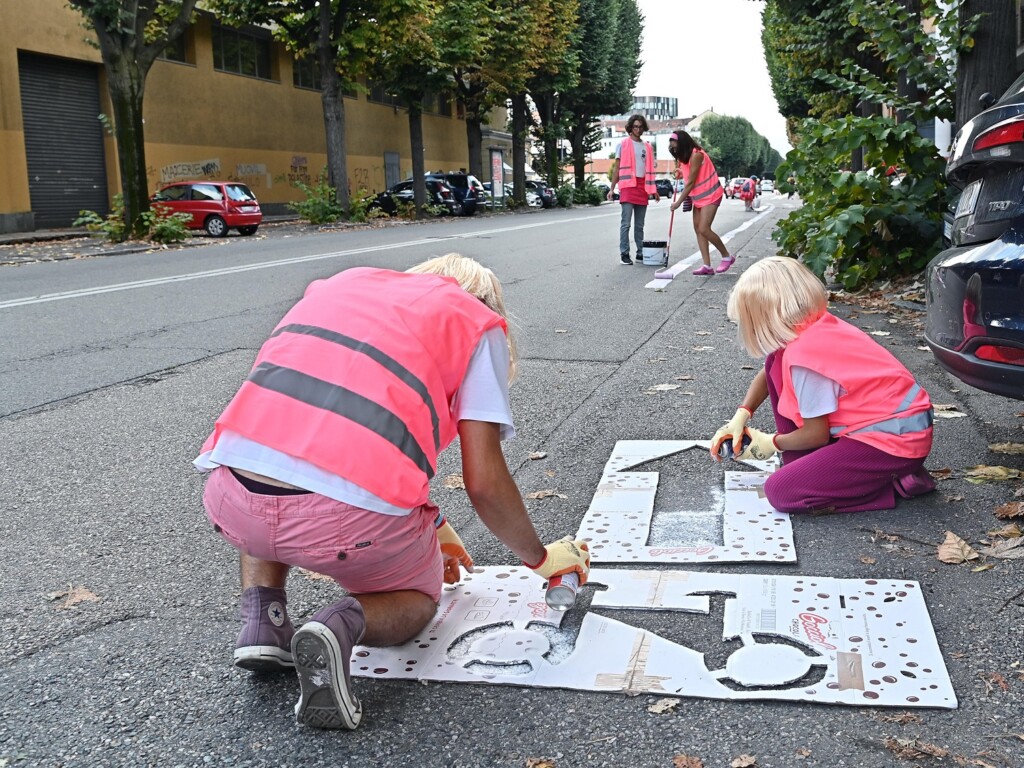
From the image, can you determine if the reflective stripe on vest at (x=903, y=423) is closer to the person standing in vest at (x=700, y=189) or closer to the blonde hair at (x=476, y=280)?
the blonde hair at (x=476, y=280)

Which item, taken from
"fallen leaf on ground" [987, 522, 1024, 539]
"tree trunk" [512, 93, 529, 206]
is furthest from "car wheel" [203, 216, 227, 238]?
"fallen leaf on ground" [987, 522, 1024, 539]

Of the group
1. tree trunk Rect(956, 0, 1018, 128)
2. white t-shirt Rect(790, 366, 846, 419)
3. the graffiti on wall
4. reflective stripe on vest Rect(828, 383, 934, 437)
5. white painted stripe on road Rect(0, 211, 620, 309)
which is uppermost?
tree trunk Rect(956, 0, 1018, 128)

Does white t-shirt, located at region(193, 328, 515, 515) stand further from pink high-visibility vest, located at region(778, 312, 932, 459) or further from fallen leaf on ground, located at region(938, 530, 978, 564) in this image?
fallen leaf on ground, located at region(938, 530, 978, 564)

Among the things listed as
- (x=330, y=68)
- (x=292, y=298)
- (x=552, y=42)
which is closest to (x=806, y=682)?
(x=292, y=298)

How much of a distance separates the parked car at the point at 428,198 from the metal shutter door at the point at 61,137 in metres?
9.73

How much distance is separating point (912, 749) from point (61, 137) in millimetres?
30903

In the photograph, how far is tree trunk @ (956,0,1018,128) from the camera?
892cm

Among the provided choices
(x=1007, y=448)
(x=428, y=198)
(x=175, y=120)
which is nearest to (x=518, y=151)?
(x=428, y=198)

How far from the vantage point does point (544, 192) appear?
5119 cm

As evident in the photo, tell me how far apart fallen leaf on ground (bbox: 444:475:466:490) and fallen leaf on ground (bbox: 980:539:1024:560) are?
6.48 feet

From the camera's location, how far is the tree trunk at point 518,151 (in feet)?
157

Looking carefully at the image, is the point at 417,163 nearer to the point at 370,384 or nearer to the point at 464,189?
the point at 464,189

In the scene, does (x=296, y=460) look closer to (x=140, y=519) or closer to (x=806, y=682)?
(x=806, y=682)

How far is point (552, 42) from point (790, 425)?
4468cm
